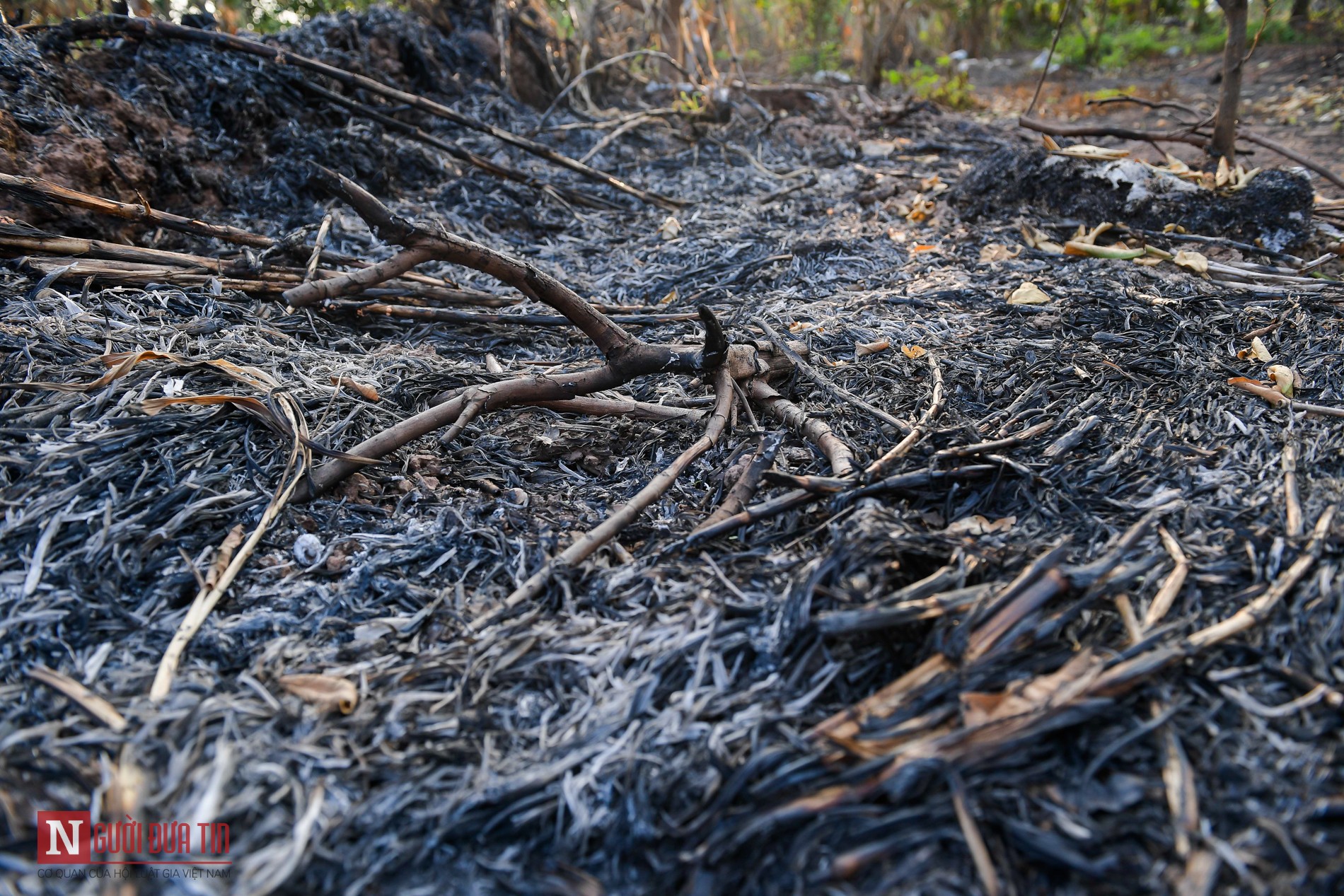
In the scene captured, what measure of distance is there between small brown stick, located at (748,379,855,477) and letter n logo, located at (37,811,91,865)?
1503mm

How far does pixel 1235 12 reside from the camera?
3607mm

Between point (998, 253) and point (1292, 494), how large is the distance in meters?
2.26

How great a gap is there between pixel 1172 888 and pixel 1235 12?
14.3 feet

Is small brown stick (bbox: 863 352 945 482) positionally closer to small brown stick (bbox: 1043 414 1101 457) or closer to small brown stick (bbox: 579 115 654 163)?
small brown stick (bbox: 1043 414 1101 457)

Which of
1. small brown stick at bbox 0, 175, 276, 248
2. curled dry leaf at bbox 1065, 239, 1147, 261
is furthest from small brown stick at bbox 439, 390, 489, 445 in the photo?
curled dry leaf at bbox 1065, 239, 1147, 261

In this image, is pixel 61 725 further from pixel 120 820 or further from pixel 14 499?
pixel 14 499

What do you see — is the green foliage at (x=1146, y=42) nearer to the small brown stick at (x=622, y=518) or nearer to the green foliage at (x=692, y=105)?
the green foliage at (x=692, y=105)

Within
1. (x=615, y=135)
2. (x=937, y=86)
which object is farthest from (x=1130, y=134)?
(x=937, y=86)

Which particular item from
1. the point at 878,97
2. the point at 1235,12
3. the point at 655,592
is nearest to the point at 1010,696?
the point at 655,592

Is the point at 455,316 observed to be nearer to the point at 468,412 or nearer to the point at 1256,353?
the point at 468,412

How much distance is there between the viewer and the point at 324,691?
128 cm

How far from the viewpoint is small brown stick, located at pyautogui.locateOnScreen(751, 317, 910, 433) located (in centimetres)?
201

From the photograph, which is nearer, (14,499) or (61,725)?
(61,725)

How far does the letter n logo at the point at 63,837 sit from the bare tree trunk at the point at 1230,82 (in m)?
5.05
